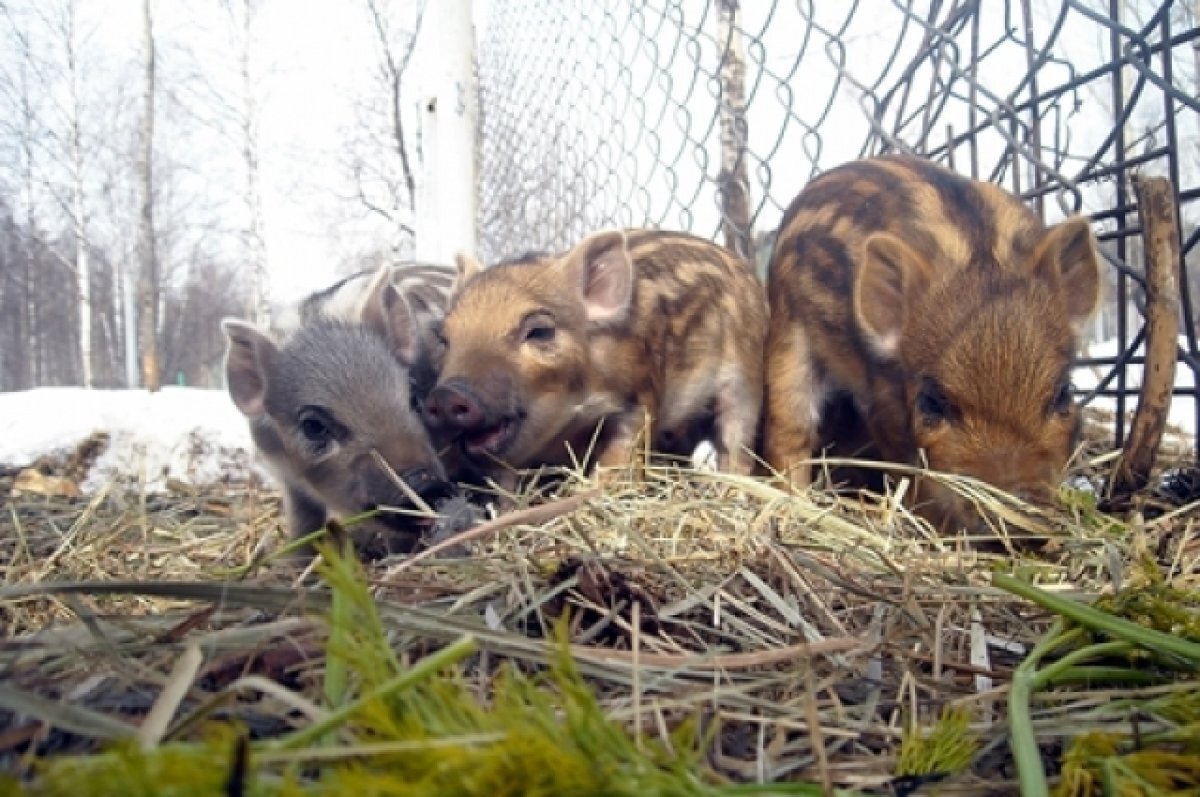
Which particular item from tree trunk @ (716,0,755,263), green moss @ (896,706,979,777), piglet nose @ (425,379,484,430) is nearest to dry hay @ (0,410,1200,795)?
green moss @ (896,706,979,777)

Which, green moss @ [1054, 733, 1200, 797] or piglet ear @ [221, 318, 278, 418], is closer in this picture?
green moss @ [1054, 733, 1200, 797]

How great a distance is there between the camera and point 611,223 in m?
6.47

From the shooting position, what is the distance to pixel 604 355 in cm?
346

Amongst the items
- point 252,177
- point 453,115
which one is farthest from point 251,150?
point 453,115

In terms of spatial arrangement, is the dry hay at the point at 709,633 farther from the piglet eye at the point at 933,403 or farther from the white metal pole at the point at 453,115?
the white metal pole at the point at 453,115

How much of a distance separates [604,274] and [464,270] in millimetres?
581

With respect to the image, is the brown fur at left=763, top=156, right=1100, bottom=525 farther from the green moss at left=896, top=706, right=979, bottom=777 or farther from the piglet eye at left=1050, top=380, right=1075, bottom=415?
the green moss at left=896, top=706, right=979, bottom=777

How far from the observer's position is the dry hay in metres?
1.04

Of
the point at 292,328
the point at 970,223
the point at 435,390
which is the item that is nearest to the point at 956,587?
the point at 970,223

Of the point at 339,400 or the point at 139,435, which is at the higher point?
the point at 339,400

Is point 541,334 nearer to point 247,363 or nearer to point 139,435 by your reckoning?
point 247,363

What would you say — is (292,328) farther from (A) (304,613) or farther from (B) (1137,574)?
(B) (1137,574)

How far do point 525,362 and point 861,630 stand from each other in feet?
6.44

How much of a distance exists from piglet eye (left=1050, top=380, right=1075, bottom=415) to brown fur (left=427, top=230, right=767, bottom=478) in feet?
4.00
